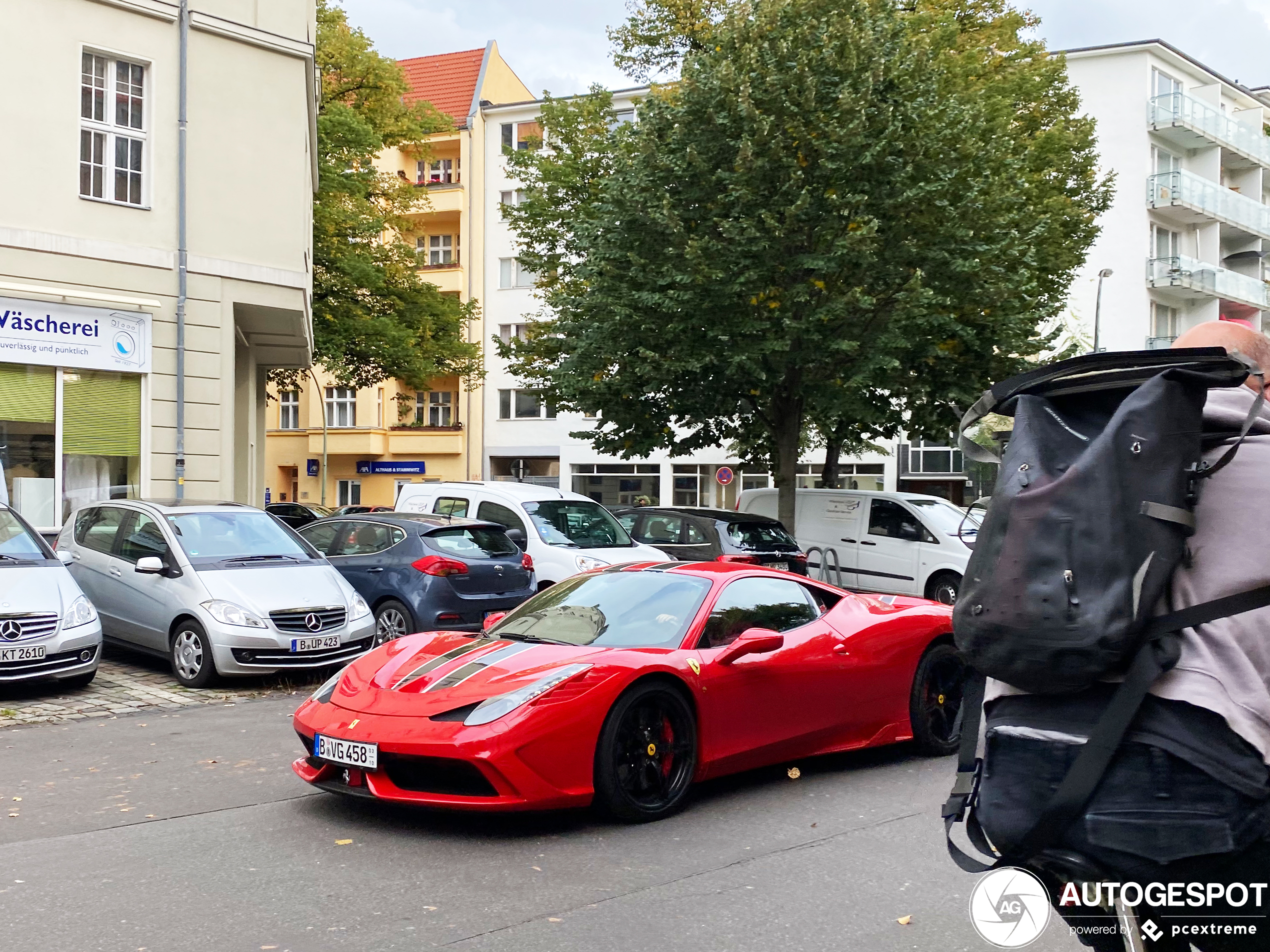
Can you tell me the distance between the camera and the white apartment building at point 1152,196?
47.9m

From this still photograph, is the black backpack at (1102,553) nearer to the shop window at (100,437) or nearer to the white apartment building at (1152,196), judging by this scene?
the shop window at (100,437)

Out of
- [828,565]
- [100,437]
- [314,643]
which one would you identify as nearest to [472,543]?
[314,643]

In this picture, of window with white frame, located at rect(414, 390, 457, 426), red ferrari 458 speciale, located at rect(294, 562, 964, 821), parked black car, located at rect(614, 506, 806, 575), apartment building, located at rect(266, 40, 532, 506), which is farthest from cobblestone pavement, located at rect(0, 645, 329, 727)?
window with white frame, located at rect(414, 390, 457, 426)

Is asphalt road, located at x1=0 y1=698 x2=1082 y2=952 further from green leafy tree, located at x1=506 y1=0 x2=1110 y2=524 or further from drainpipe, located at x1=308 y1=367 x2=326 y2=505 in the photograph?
drainpipe, located at x1=308 y1=367 x2=326 y2=505

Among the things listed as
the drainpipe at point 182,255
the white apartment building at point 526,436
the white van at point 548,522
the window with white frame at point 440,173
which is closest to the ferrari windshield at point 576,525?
the white van at point 548,522

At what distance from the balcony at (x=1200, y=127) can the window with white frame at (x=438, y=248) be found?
27.2m

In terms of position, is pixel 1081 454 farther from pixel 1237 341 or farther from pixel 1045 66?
pixel 1045 66

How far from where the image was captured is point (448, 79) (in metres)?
54.4

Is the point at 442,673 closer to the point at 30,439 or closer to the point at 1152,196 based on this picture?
the point at 30,439

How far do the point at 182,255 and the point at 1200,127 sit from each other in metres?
42.9

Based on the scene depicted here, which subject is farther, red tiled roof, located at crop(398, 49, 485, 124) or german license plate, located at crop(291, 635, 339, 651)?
red tiled roof, located at crop(398, 49, 485, 124)

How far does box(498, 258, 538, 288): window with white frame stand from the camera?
5056 centimetres

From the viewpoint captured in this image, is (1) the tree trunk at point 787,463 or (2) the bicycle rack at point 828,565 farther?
(1) the tree trunk at point 787,463

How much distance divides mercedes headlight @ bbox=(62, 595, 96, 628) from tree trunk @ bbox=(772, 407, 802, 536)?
13.8 meters
